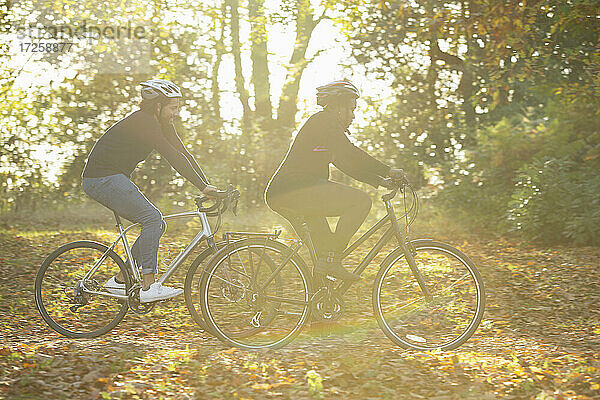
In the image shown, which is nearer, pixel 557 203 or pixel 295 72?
pixel 557 203

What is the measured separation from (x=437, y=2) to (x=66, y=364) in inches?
430

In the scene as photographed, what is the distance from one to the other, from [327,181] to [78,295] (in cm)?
223

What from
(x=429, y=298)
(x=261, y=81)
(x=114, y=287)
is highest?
(x=261, y=81)

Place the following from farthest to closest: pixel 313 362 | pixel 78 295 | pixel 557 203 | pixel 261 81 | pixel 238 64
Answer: pixel 261 81 → pixel 238 64 → pixel 557 203 → pixel 78 295 → pixel 313 362

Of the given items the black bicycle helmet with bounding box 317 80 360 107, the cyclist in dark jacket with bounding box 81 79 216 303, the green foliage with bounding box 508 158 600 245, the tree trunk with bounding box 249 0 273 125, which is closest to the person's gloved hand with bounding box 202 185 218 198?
the cyclist in dark jacket with bounding box 81 79 216 303

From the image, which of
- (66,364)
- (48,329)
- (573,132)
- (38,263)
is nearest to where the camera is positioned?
(66,364)

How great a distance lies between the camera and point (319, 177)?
5844 millimetres

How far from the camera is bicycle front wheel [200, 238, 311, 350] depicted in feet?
18.8

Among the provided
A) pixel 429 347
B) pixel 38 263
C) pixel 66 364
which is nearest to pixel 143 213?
pixel 66 364

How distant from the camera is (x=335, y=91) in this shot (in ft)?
19.4

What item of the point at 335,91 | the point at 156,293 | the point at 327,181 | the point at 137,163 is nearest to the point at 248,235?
the point at 327,181

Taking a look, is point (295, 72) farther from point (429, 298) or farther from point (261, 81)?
point (429, 298)

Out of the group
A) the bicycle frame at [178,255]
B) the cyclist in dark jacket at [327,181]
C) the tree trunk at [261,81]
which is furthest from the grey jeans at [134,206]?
the tree trunk at [261,81]

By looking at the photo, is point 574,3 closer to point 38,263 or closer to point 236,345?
point 236,345
